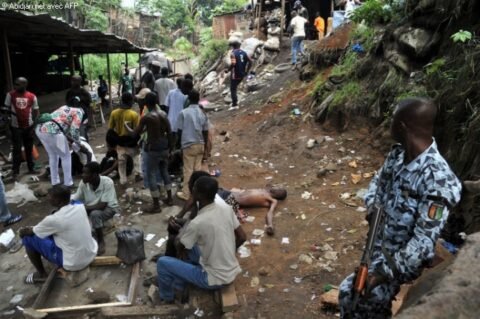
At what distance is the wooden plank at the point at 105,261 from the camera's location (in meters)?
4.46

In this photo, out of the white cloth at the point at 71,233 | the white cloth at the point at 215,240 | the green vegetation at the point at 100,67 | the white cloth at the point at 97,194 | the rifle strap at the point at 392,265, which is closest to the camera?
the rifle strap at the point at 392,265

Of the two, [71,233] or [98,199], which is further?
[98,199]

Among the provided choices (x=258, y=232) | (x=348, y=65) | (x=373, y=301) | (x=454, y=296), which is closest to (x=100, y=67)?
(x=348, y=65)

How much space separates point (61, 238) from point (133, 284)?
2.86 feet

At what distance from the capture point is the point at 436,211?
200 centimetres

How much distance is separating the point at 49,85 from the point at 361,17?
13.0m

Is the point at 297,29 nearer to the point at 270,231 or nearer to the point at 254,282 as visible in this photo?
the point at 270,231

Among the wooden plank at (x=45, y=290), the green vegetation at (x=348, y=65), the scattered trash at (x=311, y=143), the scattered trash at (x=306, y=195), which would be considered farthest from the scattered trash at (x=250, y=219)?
the green vegetation at (x=348, y=65)

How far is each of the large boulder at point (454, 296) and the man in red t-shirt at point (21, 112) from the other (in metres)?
6.87

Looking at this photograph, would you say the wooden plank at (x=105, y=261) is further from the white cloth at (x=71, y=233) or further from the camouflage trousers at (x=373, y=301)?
the camouflage trousers at (x=373, y=301)

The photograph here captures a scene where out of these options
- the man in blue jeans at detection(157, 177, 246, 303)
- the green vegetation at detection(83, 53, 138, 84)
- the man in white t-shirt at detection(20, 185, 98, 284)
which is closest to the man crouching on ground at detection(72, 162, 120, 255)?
the man in white t-shirt at detection(20, 185, 98, 284)

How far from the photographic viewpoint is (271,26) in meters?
18.0

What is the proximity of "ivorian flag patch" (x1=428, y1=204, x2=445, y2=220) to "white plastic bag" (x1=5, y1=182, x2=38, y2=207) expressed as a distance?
242 inches

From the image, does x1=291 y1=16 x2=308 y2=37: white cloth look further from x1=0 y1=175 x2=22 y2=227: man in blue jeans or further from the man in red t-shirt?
x1=0 y1=175 x2=22 y2=227: man in blue jeans
